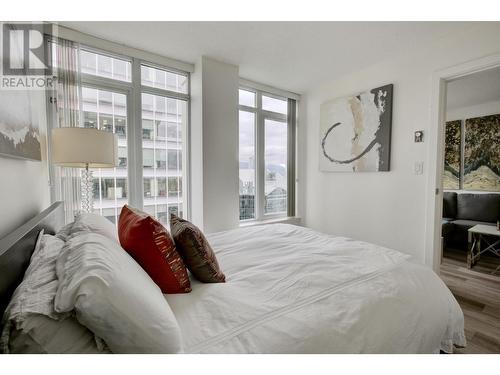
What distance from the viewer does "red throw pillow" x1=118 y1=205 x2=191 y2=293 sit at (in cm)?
106

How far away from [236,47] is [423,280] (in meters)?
2.62

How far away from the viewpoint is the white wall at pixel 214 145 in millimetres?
2949

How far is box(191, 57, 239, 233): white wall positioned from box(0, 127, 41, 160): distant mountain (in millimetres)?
1573

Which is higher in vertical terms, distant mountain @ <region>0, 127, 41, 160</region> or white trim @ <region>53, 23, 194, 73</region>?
white trim @ <region>53, 23, 194, 73</region>

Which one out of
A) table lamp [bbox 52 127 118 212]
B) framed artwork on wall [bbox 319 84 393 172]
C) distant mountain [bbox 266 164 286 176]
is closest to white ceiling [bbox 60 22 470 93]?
framed artwork on wall [bbox 319 84 393 172]

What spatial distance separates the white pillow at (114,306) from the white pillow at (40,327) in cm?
4

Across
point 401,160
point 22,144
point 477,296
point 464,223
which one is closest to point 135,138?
point 22,144

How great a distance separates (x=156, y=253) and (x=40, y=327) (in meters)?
0.47

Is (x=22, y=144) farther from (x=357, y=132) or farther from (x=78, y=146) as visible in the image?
(x=357, y=132)

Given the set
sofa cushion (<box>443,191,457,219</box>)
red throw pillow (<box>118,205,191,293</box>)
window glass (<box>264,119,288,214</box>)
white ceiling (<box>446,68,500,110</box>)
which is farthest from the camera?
sofa cushion (<box>443,191,457,219</box>)

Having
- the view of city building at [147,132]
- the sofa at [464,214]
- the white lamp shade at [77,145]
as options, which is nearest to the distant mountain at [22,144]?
the white lamp shade at [77,145]

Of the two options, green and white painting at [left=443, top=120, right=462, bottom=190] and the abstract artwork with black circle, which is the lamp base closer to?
the abstract artwork with black circle

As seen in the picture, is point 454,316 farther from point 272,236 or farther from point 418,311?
point 272,236

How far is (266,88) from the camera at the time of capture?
12.3 ft
